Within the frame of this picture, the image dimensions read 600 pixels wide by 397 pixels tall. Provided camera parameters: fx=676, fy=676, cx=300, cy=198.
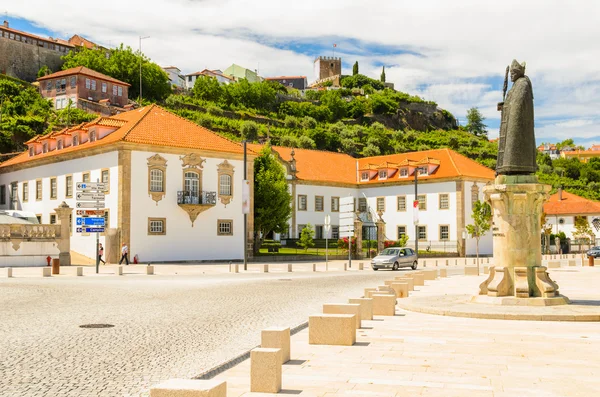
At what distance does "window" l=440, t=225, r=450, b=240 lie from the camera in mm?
64250

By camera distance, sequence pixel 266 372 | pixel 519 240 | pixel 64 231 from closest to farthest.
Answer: pixel 266 372, pixel 519 240, pixel 64 231

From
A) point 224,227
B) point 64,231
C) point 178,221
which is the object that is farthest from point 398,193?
point 64,231

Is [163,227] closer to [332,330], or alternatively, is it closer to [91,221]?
[91,221]

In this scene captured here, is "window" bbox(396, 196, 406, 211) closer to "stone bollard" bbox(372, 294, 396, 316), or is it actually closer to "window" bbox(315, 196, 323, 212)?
"window" bbox(315, 196, 323, 212)

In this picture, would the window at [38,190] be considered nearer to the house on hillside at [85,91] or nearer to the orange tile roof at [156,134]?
the orange tile roof at [156,134]

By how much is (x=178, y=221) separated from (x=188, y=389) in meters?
41.0

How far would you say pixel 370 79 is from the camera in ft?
611

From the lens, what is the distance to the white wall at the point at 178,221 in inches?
1736

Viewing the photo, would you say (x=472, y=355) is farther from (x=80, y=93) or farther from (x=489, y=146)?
(x=489, y=146)

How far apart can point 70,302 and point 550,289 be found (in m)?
12.1

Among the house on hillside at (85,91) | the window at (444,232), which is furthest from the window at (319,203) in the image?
the house on hillside at (85,91)

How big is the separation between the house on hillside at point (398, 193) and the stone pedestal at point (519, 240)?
47.2 meters

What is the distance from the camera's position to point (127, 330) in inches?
491

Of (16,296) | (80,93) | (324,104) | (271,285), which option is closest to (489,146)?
(324,104)
